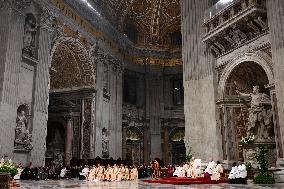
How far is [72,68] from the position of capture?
20.4m

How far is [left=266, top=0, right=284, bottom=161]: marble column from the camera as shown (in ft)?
31.4

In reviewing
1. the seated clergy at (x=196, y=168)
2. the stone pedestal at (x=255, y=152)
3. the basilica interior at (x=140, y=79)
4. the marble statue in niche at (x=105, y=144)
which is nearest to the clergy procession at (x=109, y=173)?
the basilica interior at (x=140, y=79)

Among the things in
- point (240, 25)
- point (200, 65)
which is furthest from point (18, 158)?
point (240, 25)

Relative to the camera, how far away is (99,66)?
2127 centimetres

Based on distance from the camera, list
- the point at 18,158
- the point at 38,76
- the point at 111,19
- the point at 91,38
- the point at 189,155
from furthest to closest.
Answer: the point at 111,19 → the point at 91,38 → the point at 38,76 → the point at 18,158 → the point at 189,155

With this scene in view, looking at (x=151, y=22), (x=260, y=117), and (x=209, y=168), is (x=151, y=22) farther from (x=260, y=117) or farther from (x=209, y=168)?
(x=209, y=168)

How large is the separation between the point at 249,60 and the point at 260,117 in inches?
71.5

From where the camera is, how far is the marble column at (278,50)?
31.4 ft

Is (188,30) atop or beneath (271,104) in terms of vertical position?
atop

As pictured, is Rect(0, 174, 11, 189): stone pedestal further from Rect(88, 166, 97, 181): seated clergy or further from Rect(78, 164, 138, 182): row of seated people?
Rect(88, 166, 97, 181): seated clergy

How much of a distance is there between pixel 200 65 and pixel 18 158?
7707mm

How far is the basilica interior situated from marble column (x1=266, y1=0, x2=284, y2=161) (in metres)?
0.03

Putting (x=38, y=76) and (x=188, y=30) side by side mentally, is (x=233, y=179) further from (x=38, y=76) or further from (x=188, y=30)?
(x=38, y=76)

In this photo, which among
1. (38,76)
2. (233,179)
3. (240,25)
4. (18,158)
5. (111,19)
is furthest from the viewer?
(111,19)
